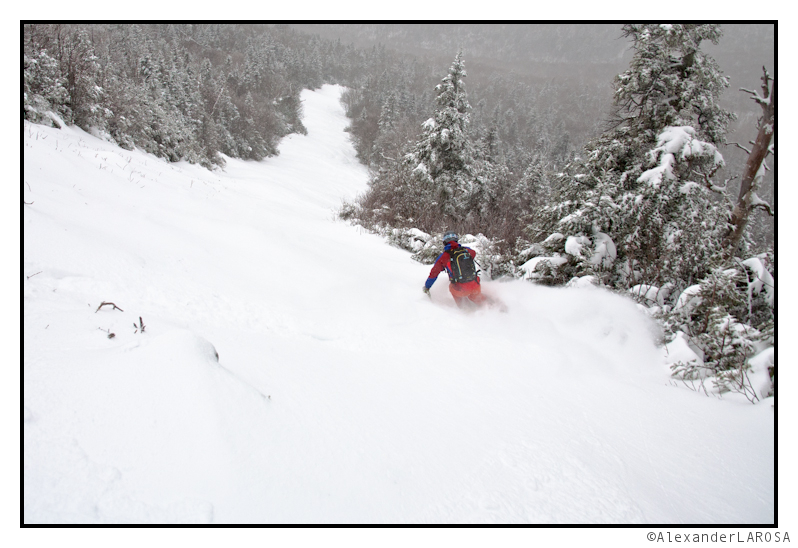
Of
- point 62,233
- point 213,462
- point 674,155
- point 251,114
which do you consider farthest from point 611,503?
point 251,114

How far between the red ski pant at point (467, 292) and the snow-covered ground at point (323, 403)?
0.40 m

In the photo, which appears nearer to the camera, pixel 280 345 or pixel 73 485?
pixel 73 485

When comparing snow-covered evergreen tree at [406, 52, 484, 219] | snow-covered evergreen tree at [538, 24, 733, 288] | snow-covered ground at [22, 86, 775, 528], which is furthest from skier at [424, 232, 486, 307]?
snow-covered evergreen tree at [406, 52, 484, 219]

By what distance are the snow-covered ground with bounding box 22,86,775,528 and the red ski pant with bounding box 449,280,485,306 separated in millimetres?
405

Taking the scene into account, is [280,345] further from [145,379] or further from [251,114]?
[251,114]

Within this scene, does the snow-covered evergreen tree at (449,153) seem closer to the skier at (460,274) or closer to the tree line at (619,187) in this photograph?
the tree line at (619,187)

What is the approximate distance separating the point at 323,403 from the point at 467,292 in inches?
157

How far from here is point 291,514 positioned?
1758 mm

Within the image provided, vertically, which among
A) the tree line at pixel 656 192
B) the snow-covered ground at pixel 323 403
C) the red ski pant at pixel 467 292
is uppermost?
the tree line at pixel 656 192

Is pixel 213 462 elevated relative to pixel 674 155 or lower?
lower

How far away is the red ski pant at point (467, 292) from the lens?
Result: 6.20 m

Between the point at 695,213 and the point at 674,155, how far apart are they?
127 cm

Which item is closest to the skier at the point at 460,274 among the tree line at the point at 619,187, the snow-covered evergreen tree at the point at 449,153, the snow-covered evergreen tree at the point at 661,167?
the tree line at the point at 619,187

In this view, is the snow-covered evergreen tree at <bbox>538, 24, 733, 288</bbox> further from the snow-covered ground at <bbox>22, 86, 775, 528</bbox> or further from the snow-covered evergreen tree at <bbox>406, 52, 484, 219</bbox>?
the snow-covered evergreen tree at <bbox>406, 52, 484, 219</bbox>
